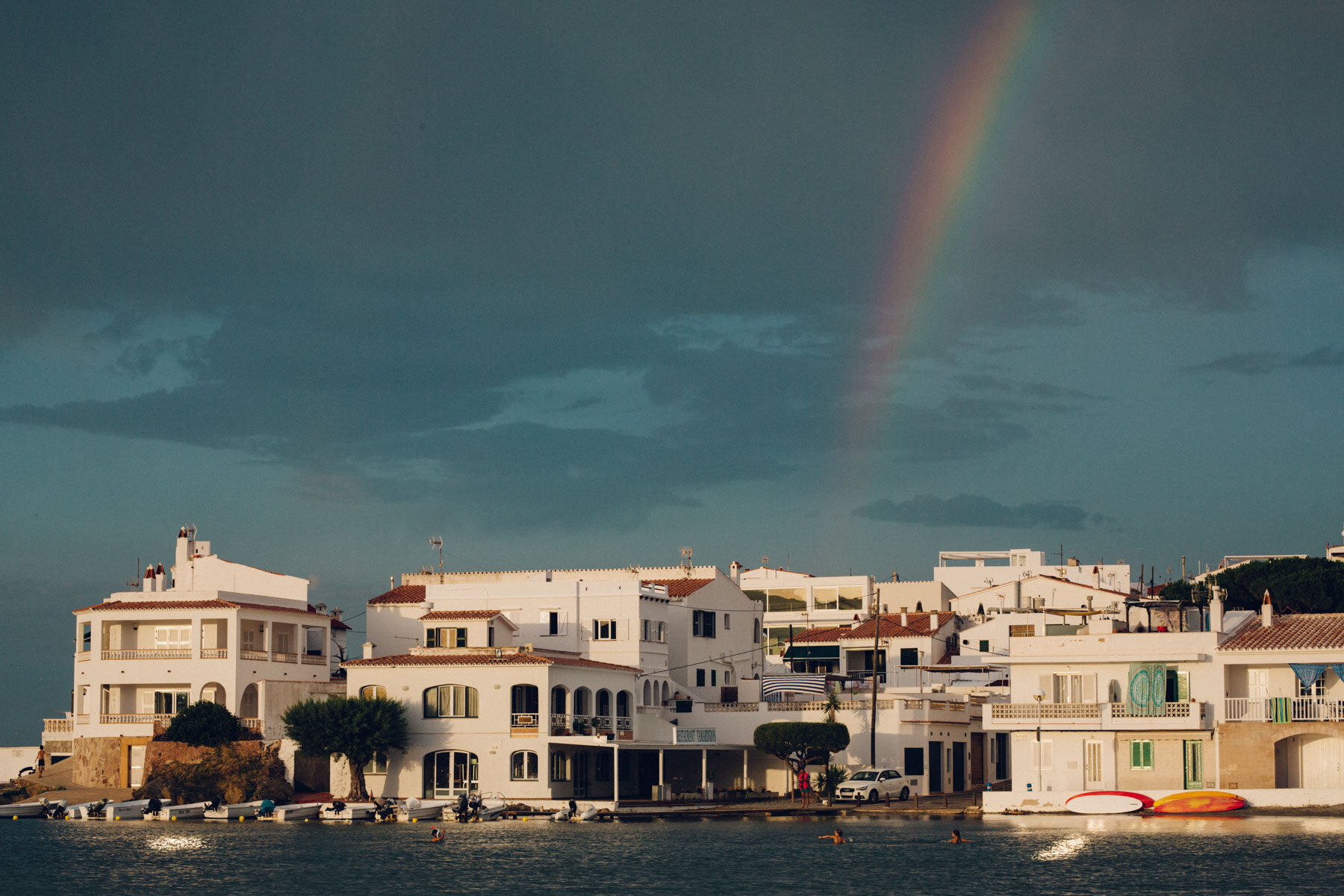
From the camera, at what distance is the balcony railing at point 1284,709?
70.4 m

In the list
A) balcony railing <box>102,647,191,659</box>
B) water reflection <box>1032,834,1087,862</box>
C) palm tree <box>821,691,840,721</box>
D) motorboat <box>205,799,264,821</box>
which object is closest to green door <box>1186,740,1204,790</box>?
water reflection <box>1032,834,1087,862</box>

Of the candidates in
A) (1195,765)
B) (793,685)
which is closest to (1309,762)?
(1195,765)

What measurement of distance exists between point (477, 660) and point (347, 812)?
9445 mm

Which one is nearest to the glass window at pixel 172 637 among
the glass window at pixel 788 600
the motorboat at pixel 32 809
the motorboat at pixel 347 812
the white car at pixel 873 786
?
the motorboat at pixel 32 809

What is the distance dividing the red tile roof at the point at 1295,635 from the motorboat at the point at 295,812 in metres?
42.5

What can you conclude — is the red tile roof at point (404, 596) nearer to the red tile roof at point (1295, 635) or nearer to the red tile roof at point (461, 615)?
the red tile roof at point (461, 615)

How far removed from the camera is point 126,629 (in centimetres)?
9469

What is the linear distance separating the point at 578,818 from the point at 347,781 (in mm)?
14070

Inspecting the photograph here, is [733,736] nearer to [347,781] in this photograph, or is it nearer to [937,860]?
[347,781]

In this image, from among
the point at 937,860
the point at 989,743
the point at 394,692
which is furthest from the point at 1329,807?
the point at 394,692

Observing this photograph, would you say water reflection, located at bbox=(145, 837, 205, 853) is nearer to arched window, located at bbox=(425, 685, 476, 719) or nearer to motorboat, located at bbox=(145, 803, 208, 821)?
motorboat, located at bbox=(145, 803, 208, 821)

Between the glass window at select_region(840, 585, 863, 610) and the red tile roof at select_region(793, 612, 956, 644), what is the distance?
1665 centimetres

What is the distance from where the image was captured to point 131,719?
9119 centimetres

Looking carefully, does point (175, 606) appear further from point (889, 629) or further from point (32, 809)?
point (889, 629)
